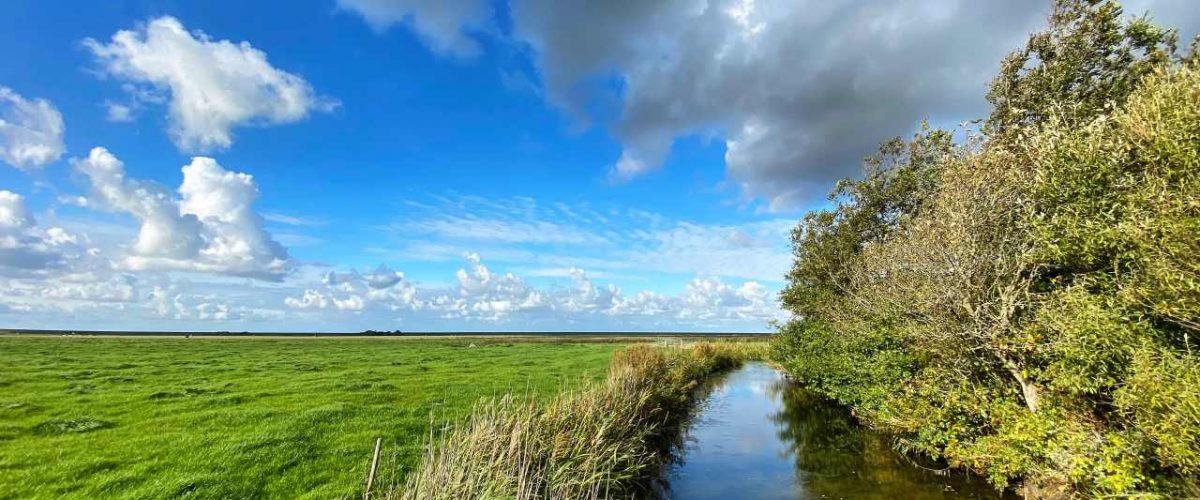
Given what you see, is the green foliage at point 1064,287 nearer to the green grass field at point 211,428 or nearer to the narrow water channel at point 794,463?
the narrow water channel at point 794,463

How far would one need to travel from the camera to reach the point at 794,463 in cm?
2097

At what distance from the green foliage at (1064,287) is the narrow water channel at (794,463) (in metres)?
1.34

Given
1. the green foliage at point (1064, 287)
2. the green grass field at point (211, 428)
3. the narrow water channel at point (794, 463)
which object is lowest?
the narrow water channel at point (794, 463)

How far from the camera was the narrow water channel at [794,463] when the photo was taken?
16.9m

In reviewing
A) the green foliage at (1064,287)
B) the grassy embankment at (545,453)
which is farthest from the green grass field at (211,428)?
the green foliage at (1064,287)

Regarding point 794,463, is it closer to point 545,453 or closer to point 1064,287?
point 1064,287

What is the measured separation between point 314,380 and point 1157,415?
32224 millimetres

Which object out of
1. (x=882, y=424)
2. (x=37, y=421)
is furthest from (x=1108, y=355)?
(x=37, y=421)

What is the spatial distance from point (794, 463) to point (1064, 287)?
37.9 ft

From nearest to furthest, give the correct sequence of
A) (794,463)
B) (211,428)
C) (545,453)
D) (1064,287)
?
(545,453), (1064,287), (211,428), (794,463)

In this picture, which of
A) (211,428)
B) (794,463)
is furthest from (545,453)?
(794,463)

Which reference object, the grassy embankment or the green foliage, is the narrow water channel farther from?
the grassy embankment

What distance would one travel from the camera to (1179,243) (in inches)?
344

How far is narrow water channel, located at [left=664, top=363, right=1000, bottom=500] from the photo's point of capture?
16.9m
